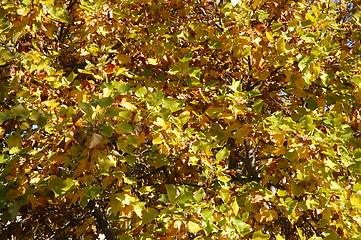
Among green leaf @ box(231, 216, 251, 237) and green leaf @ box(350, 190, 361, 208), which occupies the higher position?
green leaf @ box(350, 190, 361, 208)

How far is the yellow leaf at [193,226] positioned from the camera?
195 cm

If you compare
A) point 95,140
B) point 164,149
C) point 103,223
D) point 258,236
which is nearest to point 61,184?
point 95,140

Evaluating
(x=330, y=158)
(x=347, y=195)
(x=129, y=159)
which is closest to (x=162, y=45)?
(x=129, y=159)

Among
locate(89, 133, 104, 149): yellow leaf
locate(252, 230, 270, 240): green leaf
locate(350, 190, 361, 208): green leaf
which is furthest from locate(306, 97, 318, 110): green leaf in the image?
locate(89, 133, 104, 149): yellow leaf

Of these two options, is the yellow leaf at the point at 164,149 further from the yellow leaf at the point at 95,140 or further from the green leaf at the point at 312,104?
the green leaf at the point at 312,104

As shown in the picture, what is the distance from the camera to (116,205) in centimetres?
221

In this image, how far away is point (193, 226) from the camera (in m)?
1.97

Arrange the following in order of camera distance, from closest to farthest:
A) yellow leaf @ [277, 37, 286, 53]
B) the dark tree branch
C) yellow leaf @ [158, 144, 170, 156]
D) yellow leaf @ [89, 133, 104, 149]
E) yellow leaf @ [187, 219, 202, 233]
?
yellow leaf @ [89, 133, 104, 149]
yellow leaf @ [187, 219, 202, 233]
yellow leaf @ [158, 144, 170, 156]
yellow leaf @ [277, 37, 286, 53]
the dark tree branch

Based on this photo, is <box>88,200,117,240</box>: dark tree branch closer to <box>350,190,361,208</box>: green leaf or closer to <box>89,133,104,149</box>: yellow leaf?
<box>89,133,104,149</box>: yellow leaf

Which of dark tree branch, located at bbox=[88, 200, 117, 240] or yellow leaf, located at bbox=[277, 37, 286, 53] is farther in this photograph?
dark tree branch, located at bbox=[88, 200, 117, 240]

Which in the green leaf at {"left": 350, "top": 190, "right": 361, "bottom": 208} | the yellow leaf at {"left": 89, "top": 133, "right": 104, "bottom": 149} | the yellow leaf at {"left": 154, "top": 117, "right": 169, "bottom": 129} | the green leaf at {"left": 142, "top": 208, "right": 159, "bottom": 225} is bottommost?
the green leaf at {"left": 350, "top": 190, "right": 361, "bottom": 208}

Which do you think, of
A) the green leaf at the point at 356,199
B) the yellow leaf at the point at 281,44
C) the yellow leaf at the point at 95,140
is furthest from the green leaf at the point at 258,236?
the yellow leaf at the point at 281,44

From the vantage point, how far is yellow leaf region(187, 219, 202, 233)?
1949mm

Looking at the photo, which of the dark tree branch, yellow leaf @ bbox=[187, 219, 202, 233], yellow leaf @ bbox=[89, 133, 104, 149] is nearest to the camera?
yellow leaf @ bbox=[89, 133, 104, 149]
